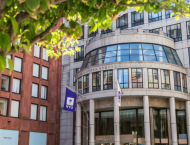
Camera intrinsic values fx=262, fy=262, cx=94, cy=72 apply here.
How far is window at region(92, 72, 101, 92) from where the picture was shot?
3361 cm

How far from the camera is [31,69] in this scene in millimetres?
40594

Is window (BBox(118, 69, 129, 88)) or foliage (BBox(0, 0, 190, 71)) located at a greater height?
window (BBox(118, 69, 129, 88))

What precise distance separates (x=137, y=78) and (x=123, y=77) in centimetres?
171

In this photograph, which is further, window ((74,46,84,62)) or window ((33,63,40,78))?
window ((74,46,84,62))

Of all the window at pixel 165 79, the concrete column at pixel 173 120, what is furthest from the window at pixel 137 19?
the concrete column at pixel 173 120

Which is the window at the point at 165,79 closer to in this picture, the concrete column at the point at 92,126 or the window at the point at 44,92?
the concrete column at the point at 92,126

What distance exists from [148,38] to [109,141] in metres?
14.2

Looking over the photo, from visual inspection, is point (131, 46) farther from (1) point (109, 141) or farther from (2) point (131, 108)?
Answer: (1) point (109, 141)

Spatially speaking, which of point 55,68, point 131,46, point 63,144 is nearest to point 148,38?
point 131,46

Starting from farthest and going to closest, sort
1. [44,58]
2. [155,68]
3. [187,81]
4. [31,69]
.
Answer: [44,58] < [31,69] < [187,81] < [155,68]

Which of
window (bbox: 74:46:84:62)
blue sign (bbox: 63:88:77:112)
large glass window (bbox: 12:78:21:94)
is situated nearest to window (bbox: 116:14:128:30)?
window (bbox: 74:46:84:62)

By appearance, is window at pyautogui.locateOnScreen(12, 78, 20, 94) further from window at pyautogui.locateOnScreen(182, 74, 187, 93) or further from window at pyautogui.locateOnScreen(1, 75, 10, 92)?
window at pyautogui.locateOnScreen(182, 74, 187, 93)

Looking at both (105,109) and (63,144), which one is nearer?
(105,109)

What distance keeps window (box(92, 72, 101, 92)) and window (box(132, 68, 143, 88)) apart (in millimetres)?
4468
